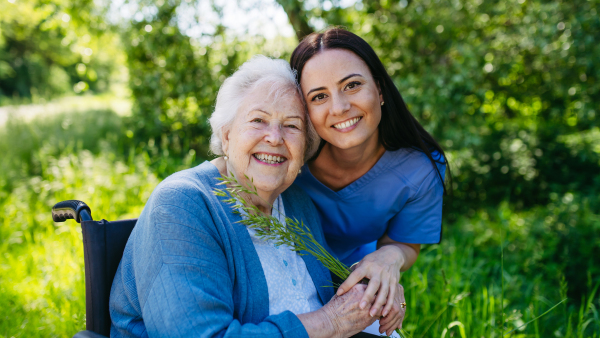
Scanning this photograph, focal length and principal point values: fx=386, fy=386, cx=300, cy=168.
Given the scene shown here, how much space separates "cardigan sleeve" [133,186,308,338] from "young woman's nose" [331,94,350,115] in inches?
29.9

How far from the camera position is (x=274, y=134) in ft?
5.18

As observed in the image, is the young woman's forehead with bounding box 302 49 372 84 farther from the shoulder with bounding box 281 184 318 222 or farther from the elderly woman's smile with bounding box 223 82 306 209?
the shoulder with bounding box 281 184 318 222

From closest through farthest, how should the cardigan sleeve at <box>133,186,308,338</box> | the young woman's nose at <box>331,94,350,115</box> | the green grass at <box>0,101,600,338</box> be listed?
the cardigan sleeve at <box>133,186,308,338</box>
the young woman's nose at <box>331,94,350,115</box>
the green grass at <box>0,101,600,338</box>

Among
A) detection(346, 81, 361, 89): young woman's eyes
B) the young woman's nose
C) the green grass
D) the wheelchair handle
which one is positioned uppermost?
detection(346, 81, 361, 89): young woman's eyes

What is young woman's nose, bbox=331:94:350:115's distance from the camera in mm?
1768

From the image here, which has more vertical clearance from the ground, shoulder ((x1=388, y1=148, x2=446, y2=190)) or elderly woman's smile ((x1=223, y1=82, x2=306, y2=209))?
elderly woman's smile ((x1=223, y1=82, x2=306, y2=209))

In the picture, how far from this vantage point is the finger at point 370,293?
148 cm

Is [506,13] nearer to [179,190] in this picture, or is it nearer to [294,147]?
[294,147]

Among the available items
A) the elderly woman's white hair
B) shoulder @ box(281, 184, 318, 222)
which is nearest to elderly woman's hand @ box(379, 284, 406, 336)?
shoulder @ box(281, 184, 318, 222)

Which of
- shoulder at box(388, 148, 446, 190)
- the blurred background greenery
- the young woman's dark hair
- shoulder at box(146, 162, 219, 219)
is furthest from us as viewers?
the blurred background greenery

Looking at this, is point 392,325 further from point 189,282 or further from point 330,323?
point 189,282

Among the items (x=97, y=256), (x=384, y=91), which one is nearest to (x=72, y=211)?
(x=97, y=256)

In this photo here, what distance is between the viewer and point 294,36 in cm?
495

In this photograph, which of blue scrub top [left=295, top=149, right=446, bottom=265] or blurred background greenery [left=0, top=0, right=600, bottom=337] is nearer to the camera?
blue scrub top [left=295, top=149, right=446, bottom=265]
